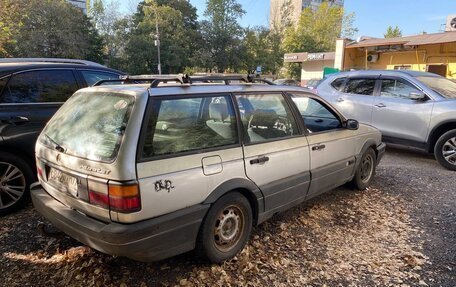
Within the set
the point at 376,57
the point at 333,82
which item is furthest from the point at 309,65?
the point at 333,82

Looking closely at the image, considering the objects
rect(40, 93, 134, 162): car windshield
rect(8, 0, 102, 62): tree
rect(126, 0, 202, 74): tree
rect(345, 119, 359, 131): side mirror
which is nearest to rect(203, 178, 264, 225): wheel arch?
rect(40, 93, 134, 162): car windshield

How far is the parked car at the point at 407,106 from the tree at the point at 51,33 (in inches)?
1308

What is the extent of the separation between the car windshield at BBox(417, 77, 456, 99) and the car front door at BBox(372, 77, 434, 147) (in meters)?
0.28

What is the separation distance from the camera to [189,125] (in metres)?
2.91

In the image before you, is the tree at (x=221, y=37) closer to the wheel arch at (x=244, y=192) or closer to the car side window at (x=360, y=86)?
the car side window at (x=360, y=86)

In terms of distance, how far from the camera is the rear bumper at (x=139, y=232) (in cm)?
244

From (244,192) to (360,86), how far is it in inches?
219

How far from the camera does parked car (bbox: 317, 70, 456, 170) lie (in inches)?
249

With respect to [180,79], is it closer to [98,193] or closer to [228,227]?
[98,193]

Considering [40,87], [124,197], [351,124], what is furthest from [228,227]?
[40,87]

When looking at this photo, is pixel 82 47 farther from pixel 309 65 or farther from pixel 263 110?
pixel 263 110

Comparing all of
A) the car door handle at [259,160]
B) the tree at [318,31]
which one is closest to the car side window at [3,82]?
the car door handle at [259,160]

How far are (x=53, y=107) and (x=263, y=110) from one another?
2690 mm

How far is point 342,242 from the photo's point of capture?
3.68 meters
